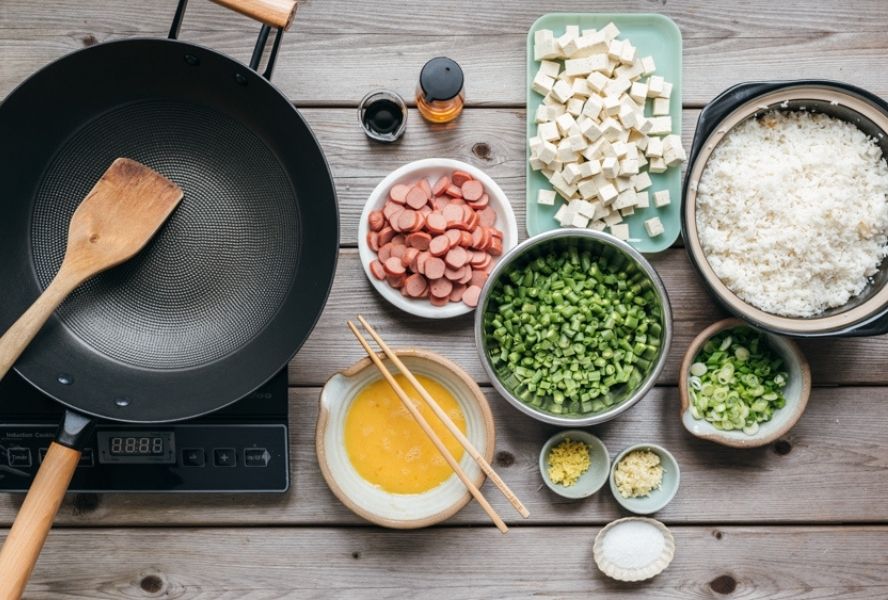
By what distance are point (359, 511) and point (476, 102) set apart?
27.9 inches

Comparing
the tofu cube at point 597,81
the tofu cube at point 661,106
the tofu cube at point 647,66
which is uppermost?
the tofu cube at point 647,66

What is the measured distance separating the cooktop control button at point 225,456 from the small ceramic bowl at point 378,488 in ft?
0.48

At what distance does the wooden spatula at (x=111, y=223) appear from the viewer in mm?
1111

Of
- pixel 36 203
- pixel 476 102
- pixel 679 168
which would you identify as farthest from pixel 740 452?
pixel 36 203

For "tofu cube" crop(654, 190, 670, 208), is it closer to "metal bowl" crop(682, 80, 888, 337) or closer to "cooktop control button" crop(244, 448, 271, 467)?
"metal bowl" crop(682, 80, 888, 337)

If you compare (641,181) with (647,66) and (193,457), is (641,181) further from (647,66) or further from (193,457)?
(193,457)

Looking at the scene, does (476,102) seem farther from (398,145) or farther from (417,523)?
(417,523)

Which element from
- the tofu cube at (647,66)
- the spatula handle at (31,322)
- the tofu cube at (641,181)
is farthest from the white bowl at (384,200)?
the spatula handle at (31,322)

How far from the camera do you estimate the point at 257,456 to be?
130 centimetres

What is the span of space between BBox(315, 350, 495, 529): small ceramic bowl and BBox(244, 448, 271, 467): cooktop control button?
0.32ft

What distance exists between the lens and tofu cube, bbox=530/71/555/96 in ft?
4.31

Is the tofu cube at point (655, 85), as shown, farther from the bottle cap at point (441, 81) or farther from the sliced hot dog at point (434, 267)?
the sliced hot dog at point (434, 267)

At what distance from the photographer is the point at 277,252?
1209 millimetres

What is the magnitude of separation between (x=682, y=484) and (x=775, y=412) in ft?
0.66
